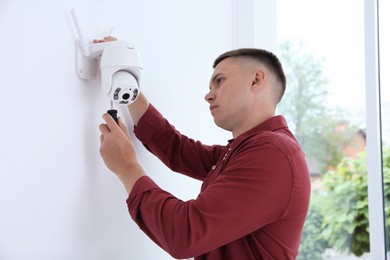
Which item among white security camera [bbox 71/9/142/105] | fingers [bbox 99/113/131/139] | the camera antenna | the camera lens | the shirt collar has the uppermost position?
the camera antenna

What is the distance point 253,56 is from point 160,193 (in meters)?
0.52

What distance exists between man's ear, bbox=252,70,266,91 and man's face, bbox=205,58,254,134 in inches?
0.5

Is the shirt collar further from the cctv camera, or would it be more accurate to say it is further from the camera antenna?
the camera antenna

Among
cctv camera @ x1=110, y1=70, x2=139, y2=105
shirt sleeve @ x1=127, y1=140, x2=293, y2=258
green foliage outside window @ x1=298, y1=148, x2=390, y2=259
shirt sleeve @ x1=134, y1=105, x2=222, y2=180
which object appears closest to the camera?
shirt sleeve @ x1=127, y1=140, x2=293, y2=258

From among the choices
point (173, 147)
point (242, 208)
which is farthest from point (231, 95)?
point (242, 208)

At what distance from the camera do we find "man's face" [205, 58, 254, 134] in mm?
1287

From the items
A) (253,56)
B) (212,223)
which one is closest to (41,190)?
(212,223)

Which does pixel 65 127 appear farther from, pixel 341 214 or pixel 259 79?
pixel 341 214

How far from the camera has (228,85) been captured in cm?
130

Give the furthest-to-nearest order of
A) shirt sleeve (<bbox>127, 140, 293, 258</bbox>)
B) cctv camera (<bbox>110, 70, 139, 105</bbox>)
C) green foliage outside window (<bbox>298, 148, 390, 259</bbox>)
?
green foliage outside window (<bbox>298, 148, 390, 259</bbox>)
cctv camera (<bbox>110, 70, 139, 105</bbox>)
shirt sleeve (<bbox>127, 140, 293, 258</bbox>)

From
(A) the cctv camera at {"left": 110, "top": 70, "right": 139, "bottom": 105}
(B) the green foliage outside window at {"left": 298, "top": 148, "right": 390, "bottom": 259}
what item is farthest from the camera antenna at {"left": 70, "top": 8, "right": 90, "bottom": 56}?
(B) the green foliage outside window at {"left": 298, "top": 148, "right": 390, "bottom": 259}

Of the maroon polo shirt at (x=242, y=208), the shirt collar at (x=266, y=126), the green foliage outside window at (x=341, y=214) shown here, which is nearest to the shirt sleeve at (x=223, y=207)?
the maroon polo shirt at (x=242, y=208)

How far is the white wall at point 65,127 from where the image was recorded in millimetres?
1014

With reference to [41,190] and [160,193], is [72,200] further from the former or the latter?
[160,193]
